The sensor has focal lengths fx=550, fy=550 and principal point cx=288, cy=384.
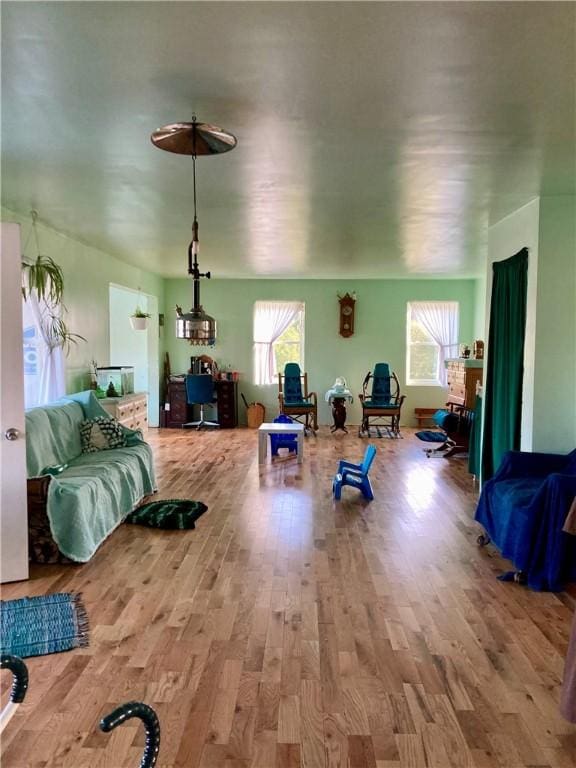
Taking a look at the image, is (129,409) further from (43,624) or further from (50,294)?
(43,624)

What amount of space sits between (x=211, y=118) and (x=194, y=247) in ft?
2.14

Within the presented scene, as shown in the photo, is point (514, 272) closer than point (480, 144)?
No

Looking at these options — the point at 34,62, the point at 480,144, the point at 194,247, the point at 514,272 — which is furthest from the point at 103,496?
the point at 514,272

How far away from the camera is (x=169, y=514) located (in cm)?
450

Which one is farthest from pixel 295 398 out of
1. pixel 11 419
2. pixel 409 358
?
pixel 11 419

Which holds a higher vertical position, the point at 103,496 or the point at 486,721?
the point at 103,496

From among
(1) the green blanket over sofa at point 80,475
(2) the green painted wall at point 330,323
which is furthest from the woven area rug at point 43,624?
(2) the green painted wall at point 330,323

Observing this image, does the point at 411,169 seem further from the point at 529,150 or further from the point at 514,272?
the point at 514,272

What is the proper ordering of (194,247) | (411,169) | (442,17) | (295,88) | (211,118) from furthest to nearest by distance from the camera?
1. (411,169)
2. (194,247)
3. (211,118)
4. (295,88)
5. (442,17)

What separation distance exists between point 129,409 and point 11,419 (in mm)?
3201

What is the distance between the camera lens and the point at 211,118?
2662mm

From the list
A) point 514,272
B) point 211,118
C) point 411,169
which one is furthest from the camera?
point 514,272

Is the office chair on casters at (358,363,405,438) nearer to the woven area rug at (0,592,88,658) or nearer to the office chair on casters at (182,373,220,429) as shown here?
the office chair on casters at (182,373,220,429)

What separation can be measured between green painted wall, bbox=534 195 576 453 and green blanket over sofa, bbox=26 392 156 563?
3.23m
